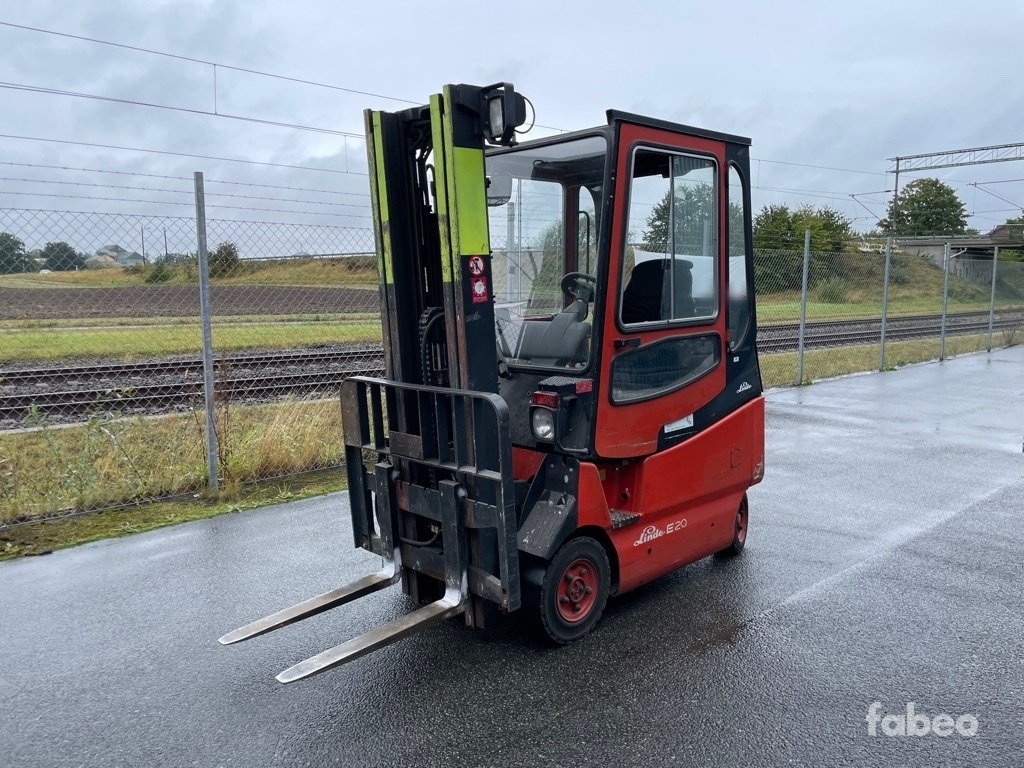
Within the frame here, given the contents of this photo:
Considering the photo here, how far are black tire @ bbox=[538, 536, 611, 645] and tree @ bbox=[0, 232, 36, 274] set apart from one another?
4.90 meters

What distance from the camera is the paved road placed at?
126 inches

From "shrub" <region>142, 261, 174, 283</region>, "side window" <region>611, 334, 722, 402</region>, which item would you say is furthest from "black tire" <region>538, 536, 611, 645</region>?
"shrub" <region>142, 261, 174, 283</region>

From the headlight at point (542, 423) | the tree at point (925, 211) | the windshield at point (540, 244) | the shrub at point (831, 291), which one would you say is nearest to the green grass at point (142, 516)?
the windshield at point (540, 244)

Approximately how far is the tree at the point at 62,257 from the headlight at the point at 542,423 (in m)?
4.22

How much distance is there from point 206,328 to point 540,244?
3.12 metres

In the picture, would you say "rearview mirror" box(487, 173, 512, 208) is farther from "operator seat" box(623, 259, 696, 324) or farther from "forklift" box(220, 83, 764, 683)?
"operator seat" box(623, 259, 696, 324)

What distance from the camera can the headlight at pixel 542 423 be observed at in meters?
→ 4.00

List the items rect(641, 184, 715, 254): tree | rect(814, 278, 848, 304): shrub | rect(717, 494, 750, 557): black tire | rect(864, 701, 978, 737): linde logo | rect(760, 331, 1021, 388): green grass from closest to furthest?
rect(864, 701, 978, 737): linde logo < rect(641, 184, 715, 254): tree < rect(717, 494, 750, 557): black tire < rect(760, 331, 1021, 388): green grass < rect(814, 278, 848, 304): shrub

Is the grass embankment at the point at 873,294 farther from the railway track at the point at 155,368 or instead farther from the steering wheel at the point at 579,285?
the steering wheel at the point at 579,285

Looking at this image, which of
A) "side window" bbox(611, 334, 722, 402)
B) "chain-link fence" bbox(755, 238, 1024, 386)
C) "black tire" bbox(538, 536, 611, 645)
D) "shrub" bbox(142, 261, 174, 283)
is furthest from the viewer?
"chain-link fence" bbox(755, 238, 1024, 386)

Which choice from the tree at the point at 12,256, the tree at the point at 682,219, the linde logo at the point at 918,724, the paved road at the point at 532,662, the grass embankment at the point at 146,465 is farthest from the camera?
the tree at the point at 12,256

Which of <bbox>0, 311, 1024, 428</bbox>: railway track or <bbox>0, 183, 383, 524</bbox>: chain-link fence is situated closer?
<bbox>0, 183, 383, 524</bbox>: chain-link fence

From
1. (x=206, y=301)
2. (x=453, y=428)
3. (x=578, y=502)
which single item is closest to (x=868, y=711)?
(x=578, y=502)

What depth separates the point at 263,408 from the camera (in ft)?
30.0
